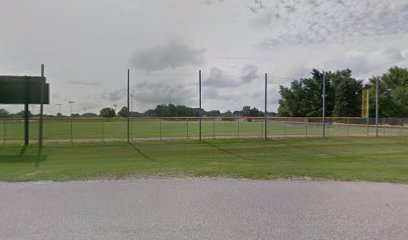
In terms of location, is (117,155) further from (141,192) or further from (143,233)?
(143,233)

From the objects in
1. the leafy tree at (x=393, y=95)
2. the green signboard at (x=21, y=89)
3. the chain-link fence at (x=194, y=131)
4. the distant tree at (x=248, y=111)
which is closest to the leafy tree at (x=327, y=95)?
the leafy tree at (x=393, y=95)

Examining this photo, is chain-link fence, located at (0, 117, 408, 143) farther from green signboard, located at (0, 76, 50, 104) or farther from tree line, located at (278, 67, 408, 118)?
tree line, located at (278, 67, 408, 118)

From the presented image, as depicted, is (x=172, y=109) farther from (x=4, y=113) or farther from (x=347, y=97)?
(x=347, y=97)

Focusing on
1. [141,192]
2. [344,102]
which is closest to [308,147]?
[141,192]

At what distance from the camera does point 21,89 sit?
61.8 feet

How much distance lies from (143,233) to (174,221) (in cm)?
61

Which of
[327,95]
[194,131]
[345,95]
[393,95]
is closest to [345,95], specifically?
[345,95]

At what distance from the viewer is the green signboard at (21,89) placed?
1877cm

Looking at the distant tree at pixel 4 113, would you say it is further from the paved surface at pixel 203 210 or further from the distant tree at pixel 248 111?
the distant tree at pixel 248 111

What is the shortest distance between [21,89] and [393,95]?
5955cm

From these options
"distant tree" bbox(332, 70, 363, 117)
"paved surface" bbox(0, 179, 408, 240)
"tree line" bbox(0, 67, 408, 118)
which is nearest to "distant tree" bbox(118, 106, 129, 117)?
"paved surface" bbox(0, 179, 408, 240)

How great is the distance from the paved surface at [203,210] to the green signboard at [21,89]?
13.9 metres

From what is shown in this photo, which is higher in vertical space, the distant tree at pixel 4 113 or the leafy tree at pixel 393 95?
the leafy tree at pixel 393 95

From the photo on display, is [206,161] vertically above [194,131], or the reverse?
[194,131]
